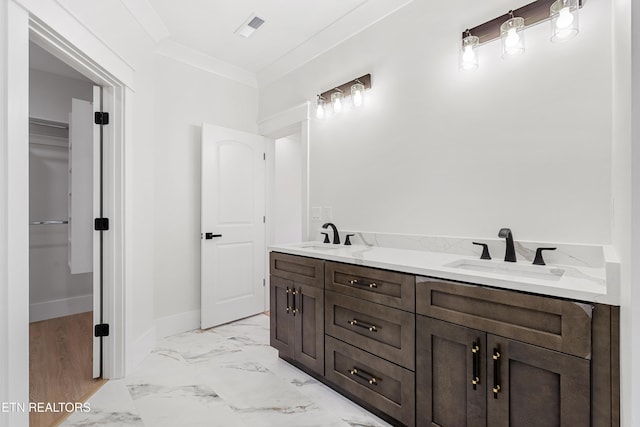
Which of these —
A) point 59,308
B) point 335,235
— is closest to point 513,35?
point 335,235

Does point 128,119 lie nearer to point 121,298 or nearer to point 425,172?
point 121,298

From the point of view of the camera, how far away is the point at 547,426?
3.61 ft

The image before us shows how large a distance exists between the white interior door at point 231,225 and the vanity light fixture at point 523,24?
227 cm

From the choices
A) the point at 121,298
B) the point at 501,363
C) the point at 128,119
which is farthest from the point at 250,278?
the point at 501,363

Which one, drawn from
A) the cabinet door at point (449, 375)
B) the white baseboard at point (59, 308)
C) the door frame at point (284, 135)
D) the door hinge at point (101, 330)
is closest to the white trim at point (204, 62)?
the door frame at point (284, 135)

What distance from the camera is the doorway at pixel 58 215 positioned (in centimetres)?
244

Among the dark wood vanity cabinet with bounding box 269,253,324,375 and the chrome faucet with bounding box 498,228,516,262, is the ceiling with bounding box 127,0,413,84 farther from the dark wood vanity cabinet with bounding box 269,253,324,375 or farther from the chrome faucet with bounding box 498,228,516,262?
the dark wood vanity cabinet with bounding box 269,253,324,375

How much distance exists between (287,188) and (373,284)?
Result: 2.91m

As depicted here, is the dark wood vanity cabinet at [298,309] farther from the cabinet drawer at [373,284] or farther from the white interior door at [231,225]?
the white interior door at [231,225]

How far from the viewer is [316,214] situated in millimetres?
2877

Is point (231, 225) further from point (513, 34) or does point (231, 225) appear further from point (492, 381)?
point (513, 34)

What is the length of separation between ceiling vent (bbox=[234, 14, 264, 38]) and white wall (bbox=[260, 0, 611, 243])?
61cm

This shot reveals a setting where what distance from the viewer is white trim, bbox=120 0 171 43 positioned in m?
2.24

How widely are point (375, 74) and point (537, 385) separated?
2143mm
